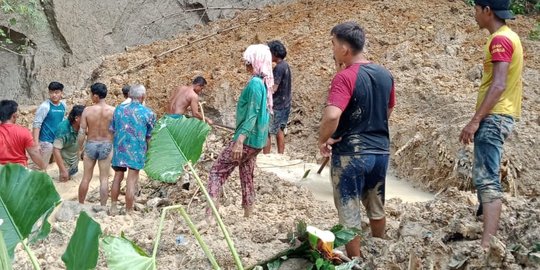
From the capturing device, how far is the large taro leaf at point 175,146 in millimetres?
4871

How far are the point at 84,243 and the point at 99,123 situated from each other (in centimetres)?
498

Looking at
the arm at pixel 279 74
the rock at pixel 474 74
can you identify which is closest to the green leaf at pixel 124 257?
the arm at pixel 279 74

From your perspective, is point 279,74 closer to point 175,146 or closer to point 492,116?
point 492,116

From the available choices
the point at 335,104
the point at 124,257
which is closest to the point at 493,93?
the point at 335,104

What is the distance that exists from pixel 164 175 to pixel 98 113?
377 centimetres

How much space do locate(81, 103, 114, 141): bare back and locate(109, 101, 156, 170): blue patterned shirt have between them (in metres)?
0.46

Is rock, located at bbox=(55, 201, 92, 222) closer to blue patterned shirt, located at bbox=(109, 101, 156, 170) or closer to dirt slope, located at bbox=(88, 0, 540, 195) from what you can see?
blue patterned shirt, located at bbox=(109, 101, 156, 170)

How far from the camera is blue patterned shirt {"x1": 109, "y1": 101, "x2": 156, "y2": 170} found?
7883 mm

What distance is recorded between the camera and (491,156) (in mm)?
5156

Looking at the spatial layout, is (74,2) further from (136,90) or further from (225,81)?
(136,90)

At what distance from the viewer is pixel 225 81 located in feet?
41.4

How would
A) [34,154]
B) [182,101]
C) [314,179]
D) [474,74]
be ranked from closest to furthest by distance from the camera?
[34,154], [314,179], [182,101], [474,74]

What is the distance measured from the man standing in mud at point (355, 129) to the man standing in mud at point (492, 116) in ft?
1.89

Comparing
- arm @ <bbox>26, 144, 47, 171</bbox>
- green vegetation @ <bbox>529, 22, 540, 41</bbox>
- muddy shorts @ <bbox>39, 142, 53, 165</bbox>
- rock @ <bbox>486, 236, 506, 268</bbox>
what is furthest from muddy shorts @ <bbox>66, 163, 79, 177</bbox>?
green vegetation @ <bbox>529, 22, 540, 41</bbox>
